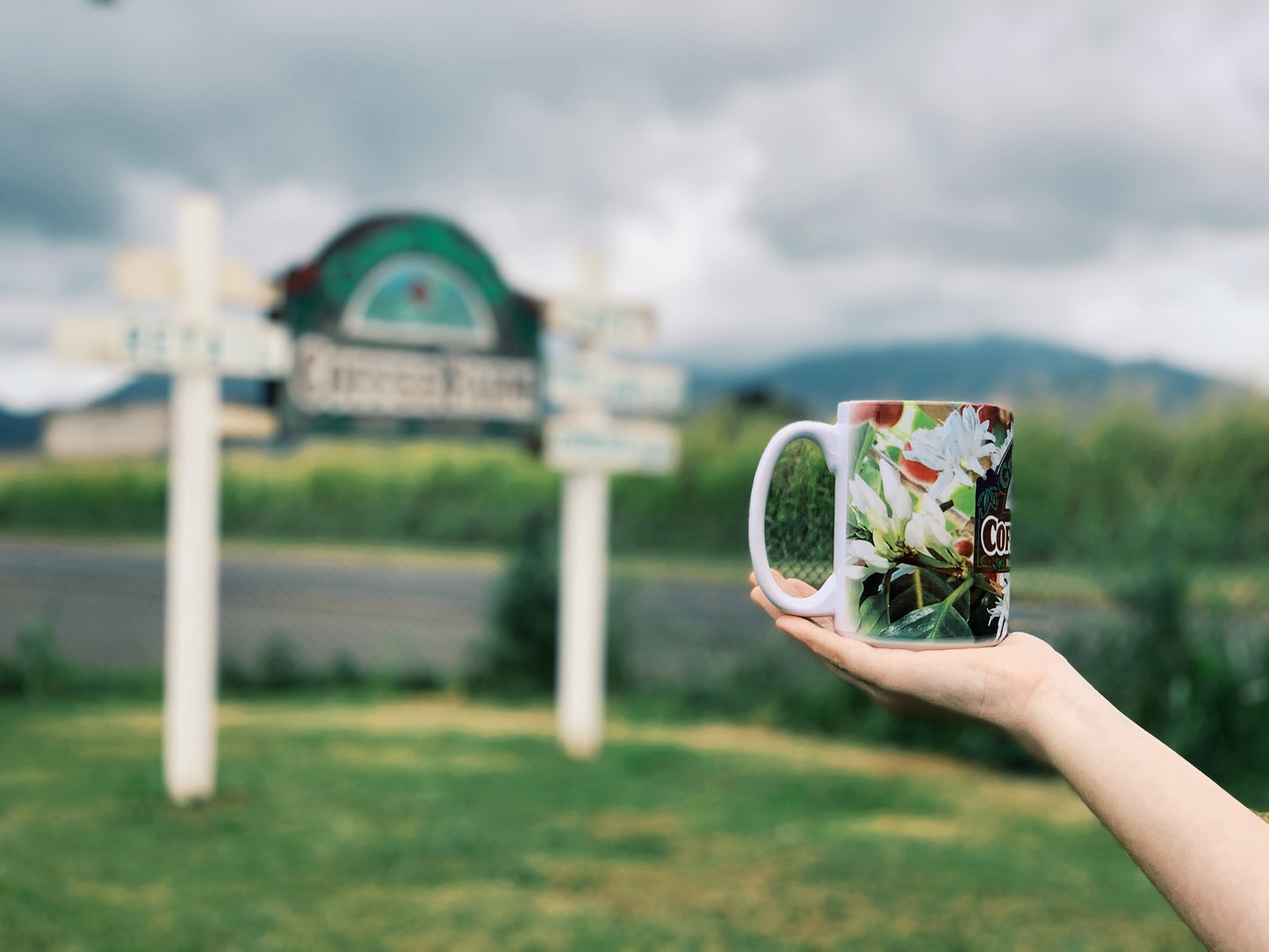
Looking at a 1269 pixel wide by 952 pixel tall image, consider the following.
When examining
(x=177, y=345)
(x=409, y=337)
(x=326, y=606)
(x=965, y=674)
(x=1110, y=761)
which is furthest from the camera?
(x=326, y=606)

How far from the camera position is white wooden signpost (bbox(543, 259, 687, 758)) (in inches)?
210

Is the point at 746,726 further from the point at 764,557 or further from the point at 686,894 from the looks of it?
the point at 764,557

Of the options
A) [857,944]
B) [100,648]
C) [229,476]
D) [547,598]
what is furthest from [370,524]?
[857,944]

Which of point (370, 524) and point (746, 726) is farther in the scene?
point (370, 524)

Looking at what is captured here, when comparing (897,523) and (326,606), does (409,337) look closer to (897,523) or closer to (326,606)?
(897,523)

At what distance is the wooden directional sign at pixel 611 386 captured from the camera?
5238 mm

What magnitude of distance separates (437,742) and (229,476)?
5.74 meters

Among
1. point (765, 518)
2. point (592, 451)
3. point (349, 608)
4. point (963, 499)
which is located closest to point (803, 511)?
point (765, 518)

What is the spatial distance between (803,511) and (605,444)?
4.23 metres

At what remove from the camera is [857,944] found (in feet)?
10.2

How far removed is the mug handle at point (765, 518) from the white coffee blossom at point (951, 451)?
0.09 m

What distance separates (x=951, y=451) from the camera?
3.42 feet

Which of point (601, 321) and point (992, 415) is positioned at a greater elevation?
point (601, 321)

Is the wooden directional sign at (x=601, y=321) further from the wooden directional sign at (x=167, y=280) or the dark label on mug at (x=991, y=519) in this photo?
the dark label on mug at (x=991, y=519)
